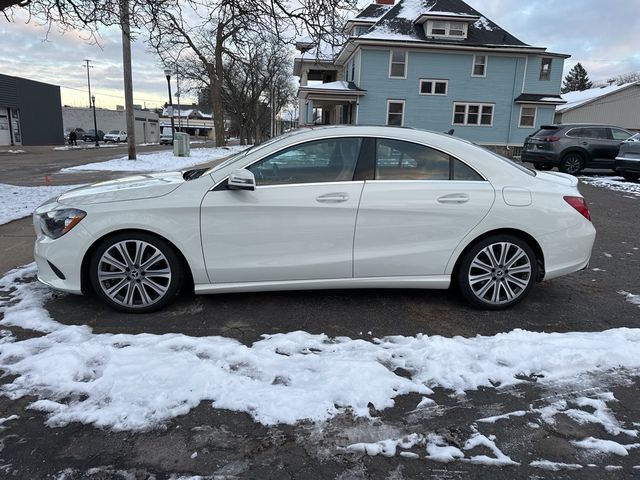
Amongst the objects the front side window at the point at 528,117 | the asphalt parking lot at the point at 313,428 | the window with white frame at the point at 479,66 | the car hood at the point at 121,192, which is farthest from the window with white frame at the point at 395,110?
the car hood at the point at 121,192

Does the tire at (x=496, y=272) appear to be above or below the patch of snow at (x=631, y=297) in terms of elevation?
above

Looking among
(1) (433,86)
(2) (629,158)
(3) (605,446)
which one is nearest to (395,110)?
(1) (433,86)

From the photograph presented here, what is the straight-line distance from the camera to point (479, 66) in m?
29.6

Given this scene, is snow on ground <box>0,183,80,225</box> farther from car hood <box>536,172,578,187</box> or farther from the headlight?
car hood <box>536,172,578,187</box>

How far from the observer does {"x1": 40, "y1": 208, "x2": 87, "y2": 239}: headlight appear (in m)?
3.99

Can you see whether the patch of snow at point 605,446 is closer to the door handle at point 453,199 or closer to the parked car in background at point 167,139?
the door handle at point 453,199

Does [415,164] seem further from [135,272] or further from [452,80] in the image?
[452,80]

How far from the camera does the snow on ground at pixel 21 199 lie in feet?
26.9

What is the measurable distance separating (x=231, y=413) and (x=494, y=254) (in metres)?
2.70

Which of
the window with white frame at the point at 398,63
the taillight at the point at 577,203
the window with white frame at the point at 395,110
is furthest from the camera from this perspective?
the window with white frame at the point at 395,110

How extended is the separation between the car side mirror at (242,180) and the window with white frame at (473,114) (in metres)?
28.5

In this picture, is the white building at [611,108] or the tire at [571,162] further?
the white building at [611,108]

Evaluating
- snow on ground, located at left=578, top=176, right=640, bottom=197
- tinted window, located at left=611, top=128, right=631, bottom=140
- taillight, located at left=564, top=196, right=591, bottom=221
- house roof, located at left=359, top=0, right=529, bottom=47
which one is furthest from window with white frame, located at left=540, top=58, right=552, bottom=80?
taillight, located at left=564, top=196, right=591, bottom=221

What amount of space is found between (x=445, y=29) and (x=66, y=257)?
98.4ft
